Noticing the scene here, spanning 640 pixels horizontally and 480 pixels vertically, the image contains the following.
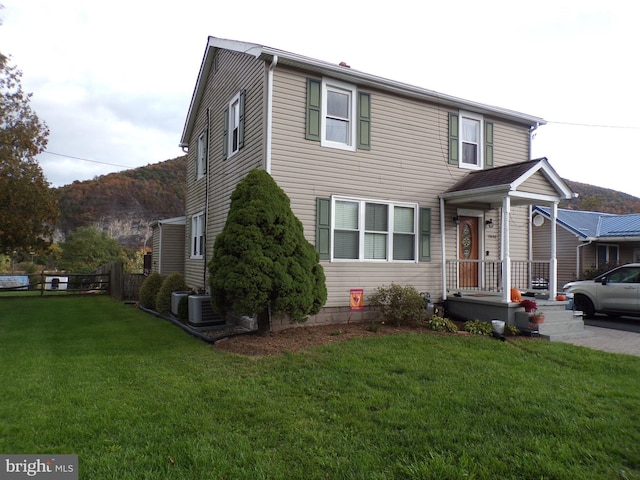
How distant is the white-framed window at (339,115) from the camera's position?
353 inches

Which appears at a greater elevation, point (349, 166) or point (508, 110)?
point (508, 110)

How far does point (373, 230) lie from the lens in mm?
9398

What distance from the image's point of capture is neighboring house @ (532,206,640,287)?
19062 millimetres

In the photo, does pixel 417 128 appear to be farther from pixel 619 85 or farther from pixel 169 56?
pixel 169 56

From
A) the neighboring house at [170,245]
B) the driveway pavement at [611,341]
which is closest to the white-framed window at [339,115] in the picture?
the driveway pavement at [611,341]

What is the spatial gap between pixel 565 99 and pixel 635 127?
2965 millimetres

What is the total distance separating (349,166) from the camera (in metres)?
9.12

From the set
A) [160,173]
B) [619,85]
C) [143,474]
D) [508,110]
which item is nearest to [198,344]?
[143,474]

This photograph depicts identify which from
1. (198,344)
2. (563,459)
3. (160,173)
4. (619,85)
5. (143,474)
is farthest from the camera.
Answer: (160,173)

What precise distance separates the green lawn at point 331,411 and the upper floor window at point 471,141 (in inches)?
220

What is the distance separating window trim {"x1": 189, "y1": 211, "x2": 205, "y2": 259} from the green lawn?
5.66 m

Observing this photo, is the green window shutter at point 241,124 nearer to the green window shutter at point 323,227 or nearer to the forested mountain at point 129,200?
the green window shutter at point 323,227

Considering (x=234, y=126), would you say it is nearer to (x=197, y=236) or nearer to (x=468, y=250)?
(x=197, y=236)

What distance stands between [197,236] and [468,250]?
26.2 feet
